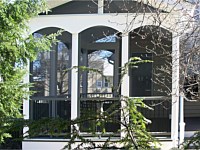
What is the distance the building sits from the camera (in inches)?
326

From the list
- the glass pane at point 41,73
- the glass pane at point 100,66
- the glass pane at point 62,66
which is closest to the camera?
the glass pane at point 41,73

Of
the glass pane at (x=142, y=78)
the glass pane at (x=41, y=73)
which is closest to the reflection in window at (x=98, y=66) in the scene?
the glass pane at (x=142, y=78)

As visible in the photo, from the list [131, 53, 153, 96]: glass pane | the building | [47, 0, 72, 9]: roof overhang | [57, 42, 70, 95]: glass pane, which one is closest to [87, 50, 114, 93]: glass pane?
the building

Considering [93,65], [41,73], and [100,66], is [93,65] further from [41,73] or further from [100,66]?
[41,73]

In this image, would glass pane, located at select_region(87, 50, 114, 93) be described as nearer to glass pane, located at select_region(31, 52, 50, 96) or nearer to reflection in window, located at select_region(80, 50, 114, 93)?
reflection in window, located at select_region(80, 50, 114, 93)

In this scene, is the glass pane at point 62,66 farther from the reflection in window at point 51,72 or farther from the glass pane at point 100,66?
the glass pane at point 100,66

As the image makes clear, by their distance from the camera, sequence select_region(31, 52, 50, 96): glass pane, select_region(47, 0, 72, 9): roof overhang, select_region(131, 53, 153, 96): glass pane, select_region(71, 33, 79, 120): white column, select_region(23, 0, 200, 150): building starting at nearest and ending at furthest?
select_region(23, 0, 200, 150): building → select_region(71, 33, 79, 120): white column → select_region(47, 0, 72, 9): roof overhang → select_region(31, 52, 50, 96): glass pane → select_region(131, 53, 153, 96): glass pane

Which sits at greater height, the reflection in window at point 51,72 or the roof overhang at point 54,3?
the roof overhang at point 54,3

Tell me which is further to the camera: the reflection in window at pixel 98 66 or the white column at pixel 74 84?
the reflection in window at pixel 98 66

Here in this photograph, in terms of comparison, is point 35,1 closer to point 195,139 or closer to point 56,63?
point 56,63

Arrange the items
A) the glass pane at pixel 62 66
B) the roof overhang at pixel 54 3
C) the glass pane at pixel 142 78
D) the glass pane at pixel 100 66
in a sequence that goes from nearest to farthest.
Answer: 1. the roof overhang at pixel 54 3
2. the glass pane at pixel 62 66
3. the glass pane at pixel 100 66
4. the glass pane at pixel 142 78

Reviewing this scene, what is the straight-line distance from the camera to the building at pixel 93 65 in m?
8.28

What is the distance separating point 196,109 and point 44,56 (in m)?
7.88

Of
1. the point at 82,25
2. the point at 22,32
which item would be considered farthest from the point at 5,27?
the point at 82,25
